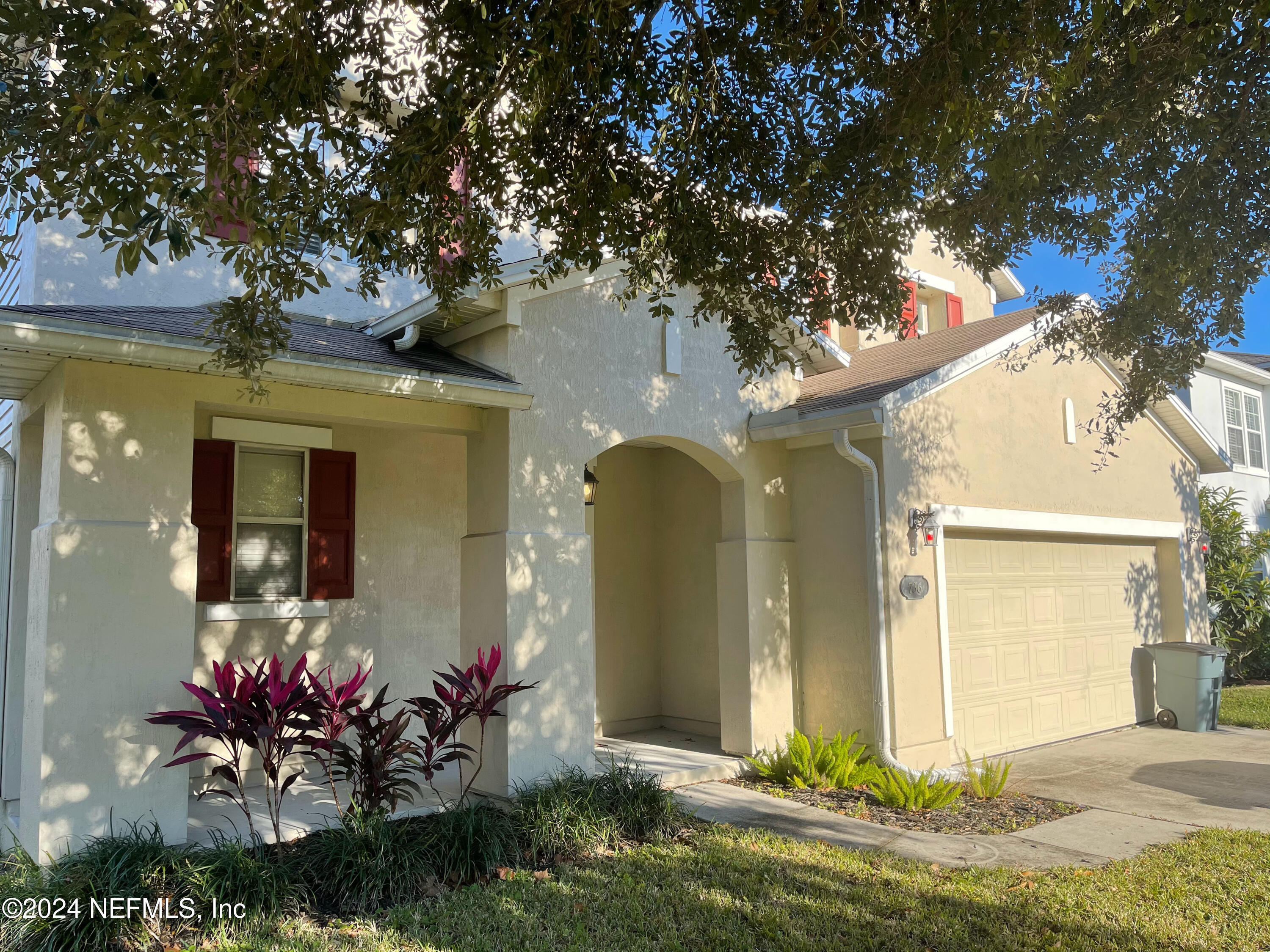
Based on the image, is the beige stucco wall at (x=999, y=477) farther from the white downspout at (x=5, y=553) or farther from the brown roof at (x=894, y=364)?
the white downspout at (x=5, y=553)

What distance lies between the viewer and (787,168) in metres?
6.04

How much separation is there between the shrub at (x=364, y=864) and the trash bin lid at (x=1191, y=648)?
398 inches

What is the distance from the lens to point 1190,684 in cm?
1181

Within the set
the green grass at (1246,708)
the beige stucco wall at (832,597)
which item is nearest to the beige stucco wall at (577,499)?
the beige stucco wall at (832,597)

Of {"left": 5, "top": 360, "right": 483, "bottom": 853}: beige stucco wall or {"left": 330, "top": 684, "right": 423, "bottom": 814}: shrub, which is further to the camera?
{"left": 330, "top": 684, "right": 423, "bottom": 814}: shrub

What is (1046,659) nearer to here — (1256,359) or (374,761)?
(374,761)

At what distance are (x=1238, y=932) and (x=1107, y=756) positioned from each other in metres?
5.38

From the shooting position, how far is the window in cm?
791

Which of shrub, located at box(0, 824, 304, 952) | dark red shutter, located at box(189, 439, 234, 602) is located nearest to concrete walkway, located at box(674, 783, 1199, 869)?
shrub, located at box(0, 824, 304, 952)

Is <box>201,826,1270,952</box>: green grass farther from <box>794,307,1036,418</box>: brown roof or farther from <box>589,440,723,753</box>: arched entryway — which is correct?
<box>794,307,1036,418</box>: brown roof

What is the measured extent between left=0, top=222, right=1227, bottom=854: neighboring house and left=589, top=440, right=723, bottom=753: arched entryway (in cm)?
4

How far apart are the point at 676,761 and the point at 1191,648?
23.8 feet

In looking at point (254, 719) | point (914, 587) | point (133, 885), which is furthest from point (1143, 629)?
point (133, 885)

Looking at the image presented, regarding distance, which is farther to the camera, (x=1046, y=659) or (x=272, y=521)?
(x=1046, y=659)
